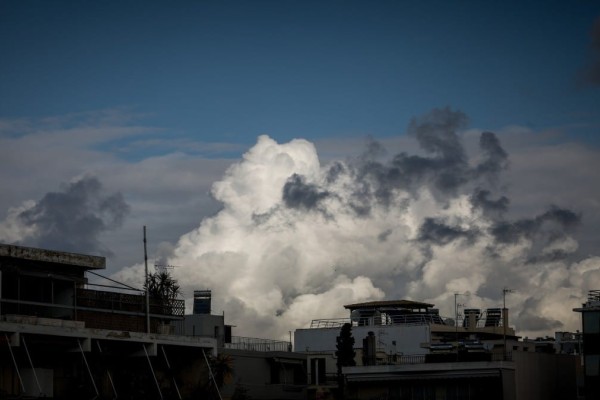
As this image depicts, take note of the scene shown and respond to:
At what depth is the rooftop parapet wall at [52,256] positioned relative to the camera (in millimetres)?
57037

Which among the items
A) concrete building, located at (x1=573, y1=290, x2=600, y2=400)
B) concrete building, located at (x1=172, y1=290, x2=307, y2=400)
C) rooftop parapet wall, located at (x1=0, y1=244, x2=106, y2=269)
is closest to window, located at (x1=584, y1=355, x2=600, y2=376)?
concrete building, located at (x1=573, y1=290, x2=600, y2=400)

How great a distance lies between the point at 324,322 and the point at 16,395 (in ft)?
214

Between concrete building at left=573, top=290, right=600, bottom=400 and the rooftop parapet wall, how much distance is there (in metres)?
36.7

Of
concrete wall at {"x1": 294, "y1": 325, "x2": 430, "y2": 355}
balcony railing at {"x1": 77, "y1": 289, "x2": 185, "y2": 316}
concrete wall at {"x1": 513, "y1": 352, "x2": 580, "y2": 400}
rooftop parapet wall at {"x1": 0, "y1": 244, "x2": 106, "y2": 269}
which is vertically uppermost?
rooftop parapet wall at {"x1": 0, "y1": 244, "x2": 106, "y2": 269}

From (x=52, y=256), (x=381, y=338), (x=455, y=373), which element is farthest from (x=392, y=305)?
(x=52, y=256)

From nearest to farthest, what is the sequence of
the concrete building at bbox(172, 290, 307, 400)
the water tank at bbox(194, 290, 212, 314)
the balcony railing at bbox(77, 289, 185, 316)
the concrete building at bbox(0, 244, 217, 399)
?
the concrete building at bbox(0, 244, 217, 399)
the balcony railing at bbox(77, 289, 185, 316)
the concrete building at bbox(172, 290, 307, 400)
the water tank at bbox(194, 290, 212, 314)

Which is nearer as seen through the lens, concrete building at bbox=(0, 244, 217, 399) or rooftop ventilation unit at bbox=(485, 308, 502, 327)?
concrete building at bbox=(0, 244, 217, 399)

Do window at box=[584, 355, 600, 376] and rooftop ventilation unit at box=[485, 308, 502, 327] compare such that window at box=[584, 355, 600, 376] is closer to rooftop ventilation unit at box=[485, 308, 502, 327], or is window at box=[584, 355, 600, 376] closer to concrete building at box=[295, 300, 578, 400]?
concrete building at box=[295, 300, 578, 400]

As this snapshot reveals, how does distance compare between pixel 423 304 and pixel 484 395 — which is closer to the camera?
pixel 484 395

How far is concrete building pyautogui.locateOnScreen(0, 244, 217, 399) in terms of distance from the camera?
56.3m

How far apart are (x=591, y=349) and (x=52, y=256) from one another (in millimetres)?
40734

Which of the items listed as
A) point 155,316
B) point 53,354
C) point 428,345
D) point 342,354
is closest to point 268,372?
point 342,354

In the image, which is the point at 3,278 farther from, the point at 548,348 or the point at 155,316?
the point at 548,348

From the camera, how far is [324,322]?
11831 centimetres
